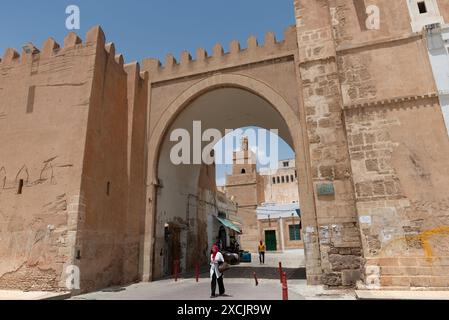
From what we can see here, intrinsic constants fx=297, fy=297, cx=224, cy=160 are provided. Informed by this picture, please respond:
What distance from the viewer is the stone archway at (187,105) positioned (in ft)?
27.4

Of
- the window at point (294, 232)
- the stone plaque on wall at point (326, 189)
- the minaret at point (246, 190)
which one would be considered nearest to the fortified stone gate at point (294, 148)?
the stone plaque on wall at point (326, 189)

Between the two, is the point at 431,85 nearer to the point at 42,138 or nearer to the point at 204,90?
the point at 204,90

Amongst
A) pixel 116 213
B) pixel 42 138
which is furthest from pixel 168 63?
pixel 116 213

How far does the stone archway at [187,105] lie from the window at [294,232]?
66.9ft

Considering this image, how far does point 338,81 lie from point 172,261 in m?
8.45

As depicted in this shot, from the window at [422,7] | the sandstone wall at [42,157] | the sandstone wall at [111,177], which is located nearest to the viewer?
the sandstone wall at [42,157]

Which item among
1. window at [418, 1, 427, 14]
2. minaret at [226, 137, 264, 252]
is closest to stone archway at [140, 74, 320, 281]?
window at [418, 1, 427, 14]

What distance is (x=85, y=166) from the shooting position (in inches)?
309

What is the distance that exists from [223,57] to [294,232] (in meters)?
21.5

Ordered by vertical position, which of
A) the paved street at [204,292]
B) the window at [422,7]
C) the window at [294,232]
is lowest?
the paved street at [204,292]

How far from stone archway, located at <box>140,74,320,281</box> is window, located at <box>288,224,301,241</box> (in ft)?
66.9

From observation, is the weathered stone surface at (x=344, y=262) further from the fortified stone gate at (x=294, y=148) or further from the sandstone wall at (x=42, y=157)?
the sandstone wall at (x=42, y=157)

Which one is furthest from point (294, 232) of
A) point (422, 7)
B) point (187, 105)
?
point (422, 7)
